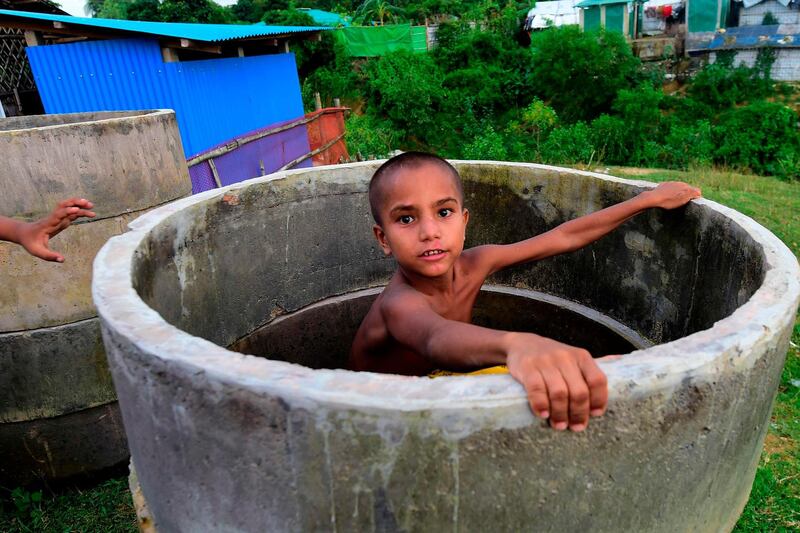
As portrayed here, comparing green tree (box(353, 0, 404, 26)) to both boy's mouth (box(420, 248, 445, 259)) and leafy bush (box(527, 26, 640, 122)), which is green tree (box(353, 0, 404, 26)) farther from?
boy's mouth (box(420, 248, 445, 259))

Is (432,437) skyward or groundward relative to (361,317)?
skyward

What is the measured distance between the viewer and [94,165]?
10.7 ft

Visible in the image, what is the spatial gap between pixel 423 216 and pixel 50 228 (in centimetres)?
154

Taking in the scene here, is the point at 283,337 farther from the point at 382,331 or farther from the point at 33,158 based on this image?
the point at 33,158

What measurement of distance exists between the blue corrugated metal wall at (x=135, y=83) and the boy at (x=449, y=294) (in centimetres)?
711

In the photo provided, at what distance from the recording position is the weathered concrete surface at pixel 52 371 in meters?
3.34

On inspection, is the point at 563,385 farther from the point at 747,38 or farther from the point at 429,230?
the point at 747,38

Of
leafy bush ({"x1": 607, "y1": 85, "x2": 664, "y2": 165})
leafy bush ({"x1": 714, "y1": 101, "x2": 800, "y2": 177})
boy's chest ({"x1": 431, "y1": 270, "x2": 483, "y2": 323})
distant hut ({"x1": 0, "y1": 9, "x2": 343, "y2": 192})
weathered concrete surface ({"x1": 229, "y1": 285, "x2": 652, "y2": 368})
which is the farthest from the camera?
leafy bush ({"x1": 607, "y1": 85, "x2": 664, "y2": 165})

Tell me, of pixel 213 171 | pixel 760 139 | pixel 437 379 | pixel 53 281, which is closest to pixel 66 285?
pixel 53 281

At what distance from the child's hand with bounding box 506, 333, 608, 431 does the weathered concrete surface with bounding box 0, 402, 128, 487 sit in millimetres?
3303

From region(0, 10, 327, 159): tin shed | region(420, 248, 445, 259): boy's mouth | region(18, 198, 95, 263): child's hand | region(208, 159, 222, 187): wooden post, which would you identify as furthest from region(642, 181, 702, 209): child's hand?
region(0, 10, 327, 159): tin shed

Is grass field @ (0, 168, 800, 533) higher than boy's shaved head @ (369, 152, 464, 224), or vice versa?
boy's shaved head @ (369, 152, 464, 224)

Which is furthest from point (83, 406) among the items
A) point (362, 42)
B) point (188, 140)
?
point (362, 42)

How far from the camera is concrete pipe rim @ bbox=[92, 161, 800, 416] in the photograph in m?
1.02
